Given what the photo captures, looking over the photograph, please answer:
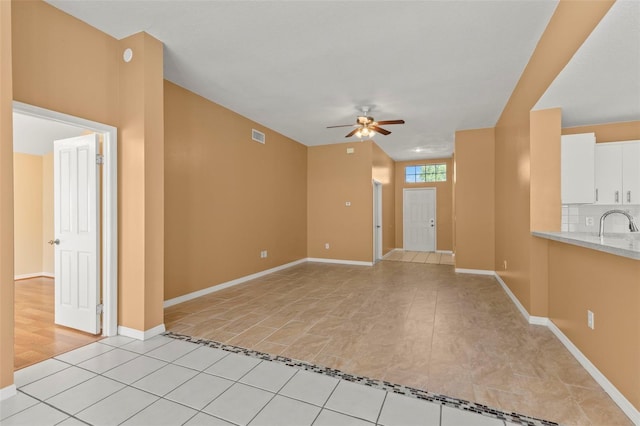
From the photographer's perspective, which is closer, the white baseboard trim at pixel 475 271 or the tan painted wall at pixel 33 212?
the tan painted wall at pixel 33 212

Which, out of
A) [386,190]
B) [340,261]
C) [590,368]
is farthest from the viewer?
[386,190]

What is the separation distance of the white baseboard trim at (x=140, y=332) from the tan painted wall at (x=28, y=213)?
468 cm

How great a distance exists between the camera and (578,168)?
334 cm

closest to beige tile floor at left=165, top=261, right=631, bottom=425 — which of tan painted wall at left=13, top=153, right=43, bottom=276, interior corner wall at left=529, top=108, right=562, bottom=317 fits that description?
interior corner wall at left=529, top=108, right=562, bottom=317

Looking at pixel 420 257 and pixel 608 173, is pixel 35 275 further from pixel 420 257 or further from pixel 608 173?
pixel 608 173

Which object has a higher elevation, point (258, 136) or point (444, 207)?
point (258, 136)

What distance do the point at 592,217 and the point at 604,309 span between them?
2339 millimetres

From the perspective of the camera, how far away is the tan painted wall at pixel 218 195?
398 cm

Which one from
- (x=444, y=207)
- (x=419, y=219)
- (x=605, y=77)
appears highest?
(x=605, y=77)

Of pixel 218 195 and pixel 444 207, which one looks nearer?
pixel 218 195

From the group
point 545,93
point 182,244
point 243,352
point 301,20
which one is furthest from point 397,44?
point 182,244

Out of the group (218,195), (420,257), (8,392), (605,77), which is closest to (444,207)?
(420,257)

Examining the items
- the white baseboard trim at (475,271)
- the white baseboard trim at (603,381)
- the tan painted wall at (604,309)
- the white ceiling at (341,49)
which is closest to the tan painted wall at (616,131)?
the white ceiling at (341,49)

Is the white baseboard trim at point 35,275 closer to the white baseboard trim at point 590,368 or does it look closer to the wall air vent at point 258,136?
the wall air vent at point 258,136
